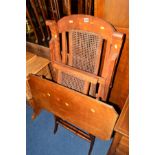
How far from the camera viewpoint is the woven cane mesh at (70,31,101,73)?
1144mm

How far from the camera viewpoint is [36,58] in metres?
1.86

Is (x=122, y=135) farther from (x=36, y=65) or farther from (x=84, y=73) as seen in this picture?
(x=36, y=65)

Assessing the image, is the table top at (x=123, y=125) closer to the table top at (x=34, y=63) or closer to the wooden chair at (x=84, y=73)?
the wooden chair at (x=84, y=73)

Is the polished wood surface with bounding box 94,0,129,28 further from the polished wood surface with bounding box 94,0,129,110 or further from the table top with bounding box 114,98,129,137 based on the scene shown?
the table top with bounding box 114,98,129,137

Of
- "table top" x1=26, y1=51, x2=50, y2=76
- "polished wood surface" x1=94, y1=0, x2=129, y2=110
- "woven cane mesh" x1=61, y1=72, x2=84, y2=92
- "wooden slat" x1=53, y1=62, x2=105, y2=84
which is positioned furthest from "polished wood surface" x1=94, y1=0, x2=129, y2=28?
"table top" x1=26, y1=51, x2=50, y2=76

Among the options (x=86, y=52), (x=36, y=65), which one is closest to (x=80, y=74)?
(x=86, y=52)

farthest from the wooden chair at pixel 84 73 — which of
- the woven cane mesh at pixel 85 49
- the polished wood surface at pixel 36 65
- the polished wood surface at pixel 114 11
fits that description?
the polished wood surface at pixel 36 65

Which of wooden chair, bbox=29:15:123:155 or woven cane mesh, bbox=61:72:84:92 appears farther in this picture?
woven cane mesh, bbox=61:72:84:92

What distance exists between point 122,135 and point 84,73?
48 centimetres

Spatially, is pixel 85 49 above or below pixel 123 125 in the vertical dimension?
above

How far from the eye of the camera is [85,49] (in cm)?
121
